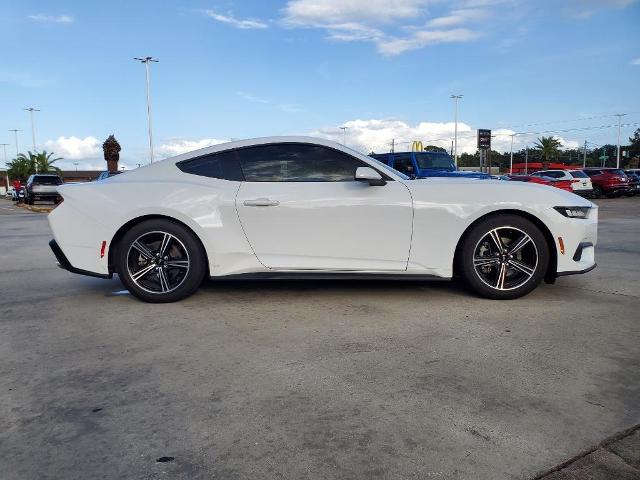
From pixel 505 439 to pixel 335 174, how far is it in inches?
110

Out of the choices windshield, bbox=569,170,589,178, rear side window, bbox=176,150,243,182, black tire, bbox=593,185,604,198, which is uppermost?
rear side window, bbox=176,150,243,182

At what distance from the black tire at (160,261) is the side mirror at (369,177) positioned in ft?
4.88

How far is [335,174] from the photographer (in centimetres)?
448

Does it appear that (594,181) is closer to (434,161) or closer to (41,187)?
(434,161)

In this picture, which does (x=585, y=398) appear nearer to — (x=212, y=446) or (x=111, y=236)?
(x=212, y=446)

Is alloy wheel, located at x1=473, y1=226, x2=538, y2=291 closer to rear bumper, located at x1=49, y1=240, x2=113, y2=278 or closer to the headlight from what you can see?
the headlight

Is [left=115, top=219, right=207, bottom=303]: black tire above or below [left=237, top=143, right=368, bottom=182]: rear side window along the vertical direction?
below

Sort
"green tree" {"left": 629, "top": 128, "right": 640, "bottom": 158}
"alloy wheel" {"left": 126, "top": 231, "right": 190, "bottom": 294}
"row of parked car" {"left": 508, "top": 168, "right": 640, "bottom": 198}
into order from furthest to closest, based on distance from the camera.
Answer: "green tree" {"left": 629, "top": 128, "right": 640, "bottom": 158} < "row of parked car" {"left": 508, "top": 168, "right": 640, "bottom": 198} < "alloy wheel" {"left": 126, "top": 231, "right": 190, "bottom": 294}

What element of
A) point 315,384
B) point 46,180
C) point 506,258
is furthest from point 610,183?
point 46,180

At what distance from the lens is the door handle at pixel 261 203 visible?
438cm

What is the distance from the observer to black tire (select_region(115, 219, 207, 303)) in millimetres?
4453

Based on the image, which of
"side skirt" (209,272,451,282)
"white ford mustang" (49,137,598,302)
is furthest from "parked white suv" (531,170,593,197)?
"side skirt" (209,272,451,282)

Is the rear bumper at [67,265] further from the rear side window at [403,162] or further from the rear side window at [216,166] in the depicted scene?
the rear side window at [403,162]

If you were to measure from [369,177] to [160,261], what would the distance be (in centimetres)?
194
